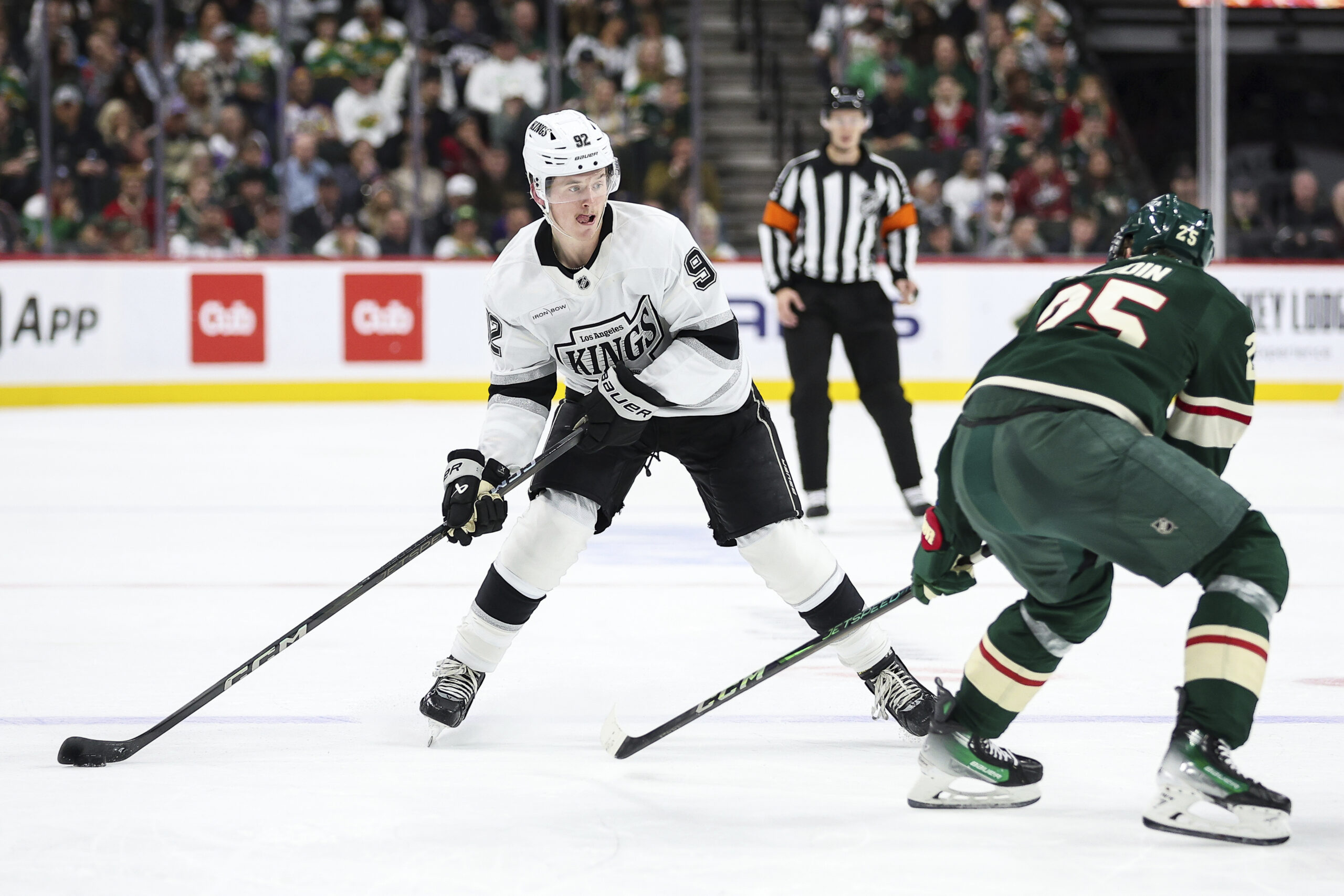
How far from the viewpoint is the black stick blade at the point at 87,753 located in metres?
2.60

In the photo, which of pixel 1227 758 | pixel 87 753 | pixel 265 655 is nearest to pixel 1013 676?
pixel 1227 758

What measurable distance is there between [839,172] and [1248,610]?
347 cm

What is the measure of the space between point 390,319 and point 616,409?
6886mm

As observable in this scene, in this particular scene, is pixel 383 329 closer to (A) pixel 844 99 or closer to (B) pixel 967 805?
(A) pixel 844 99

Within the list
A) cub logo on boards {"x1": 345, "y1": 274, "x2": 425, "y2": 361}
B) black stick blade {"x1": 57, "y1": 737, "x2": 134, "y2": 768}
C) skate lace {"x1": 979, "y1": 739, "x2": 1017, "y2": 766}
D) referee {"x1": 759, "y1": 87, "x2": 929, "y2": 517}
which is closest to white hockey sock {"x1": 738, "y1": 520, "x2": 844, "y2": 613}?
skate lace {"x1": 979, "y1": 739, "x2": 1017, "y2": 766}

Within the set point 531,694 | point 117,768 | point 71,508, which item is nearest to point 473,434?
point 71,508

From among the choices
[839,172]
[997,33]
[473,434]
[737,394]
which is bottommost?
[473,434]

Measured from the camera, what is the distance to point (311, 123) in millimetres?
9961

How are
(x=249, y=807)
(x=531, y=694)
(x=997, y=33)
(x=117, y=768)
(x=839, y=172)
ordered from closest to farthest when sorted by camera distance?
(x=249, y=807), (x=117, y=768), (x=531, y=694), (x=839, y=172), (x=997, y=33)

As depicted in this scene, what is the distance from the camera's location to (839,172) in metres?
5.39

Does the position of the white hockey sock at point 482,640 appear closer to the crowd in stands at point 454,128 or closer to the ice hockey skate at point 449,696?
the ice hockey skate at point 449,696

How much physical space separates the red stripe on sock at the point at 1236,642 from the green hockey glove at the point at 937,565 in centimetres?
34

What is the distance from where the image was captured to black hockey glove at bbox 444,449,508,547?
2699mm

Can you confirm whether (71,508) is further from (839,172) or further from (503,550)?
(503,550)
